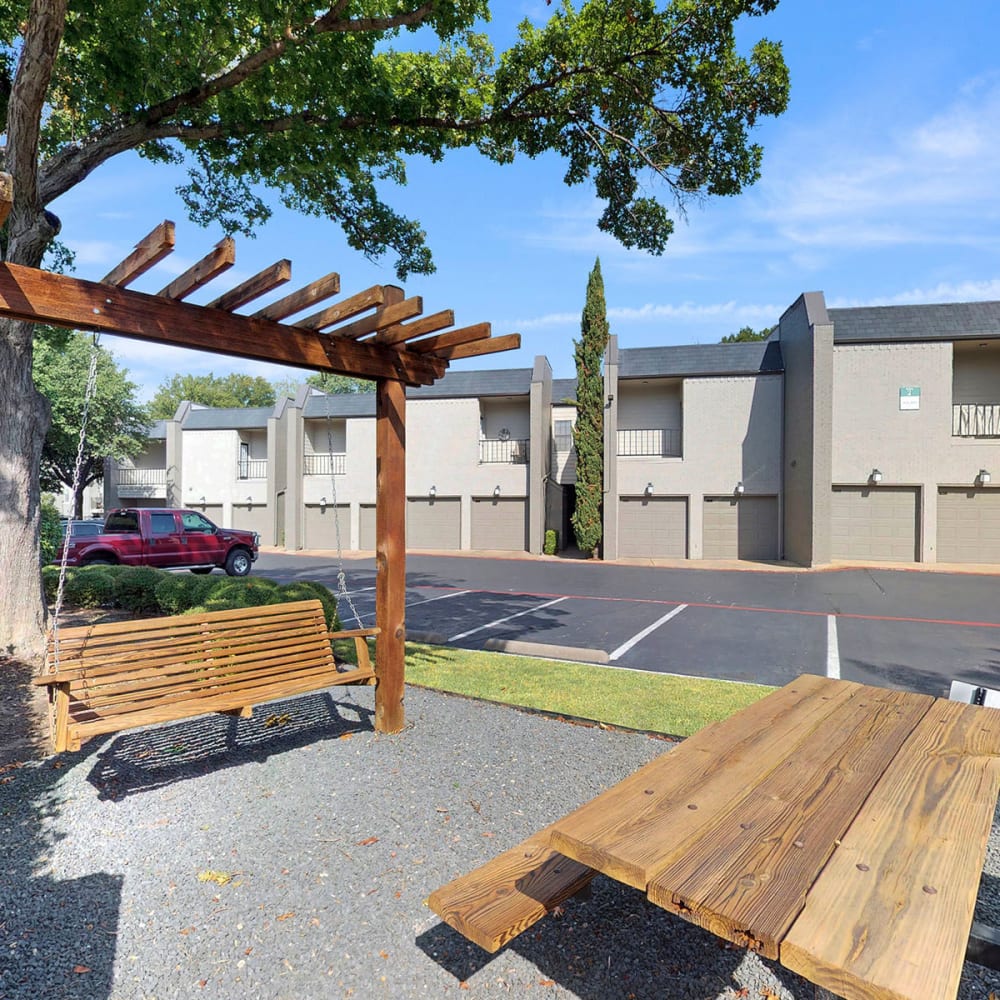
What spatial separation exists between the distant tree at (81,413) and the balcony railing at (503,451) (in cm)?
1540

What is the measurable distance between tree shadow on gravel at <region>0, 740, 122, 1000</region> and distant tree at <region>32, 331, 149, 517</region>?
976 inches

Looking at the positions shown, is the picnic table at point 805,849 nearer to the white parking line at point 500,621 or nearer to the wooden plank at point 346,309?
the wooden plank at point 346,309

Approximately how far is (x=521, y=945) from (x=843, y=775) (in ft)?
4.42

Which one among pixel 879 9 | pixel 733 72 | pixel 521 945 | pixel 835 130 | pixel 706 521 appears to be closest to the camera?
pixel 521 945

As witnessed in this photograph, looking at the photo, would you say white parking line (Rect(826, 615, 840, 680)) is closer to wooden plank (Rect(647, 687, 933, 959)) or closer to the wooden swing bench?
wooden plank (Rect(647, 687, 933, 959))

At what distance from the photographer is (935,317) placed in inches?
665

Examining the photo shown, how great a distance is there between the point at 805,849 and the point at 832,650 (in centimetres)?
696

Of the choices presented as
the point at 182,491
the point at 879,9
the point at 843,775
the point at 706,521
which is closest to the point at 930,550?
the point at 706,521

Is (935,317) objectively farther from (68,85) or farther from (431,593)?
(68,85)

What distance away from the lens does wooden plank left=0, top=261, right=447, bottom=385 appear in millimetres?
2838

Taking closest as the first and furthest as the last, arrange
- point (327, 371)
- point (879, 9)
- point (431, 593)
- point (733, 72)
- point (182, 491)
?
point (327, 371), point (879, 9), point (733, 72), point (431, 593), point (182, 491)

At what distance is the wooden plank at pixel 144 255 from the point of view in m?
2.64

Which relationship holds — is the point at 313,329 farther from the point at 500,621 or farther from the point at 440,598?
the point at 440,598

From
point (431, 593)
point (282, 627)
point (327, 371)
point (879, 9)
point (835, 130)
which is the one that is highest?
point (879, 9)
